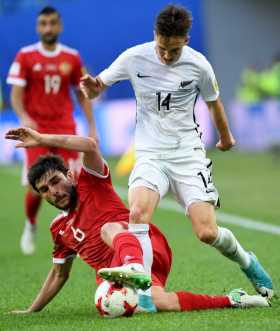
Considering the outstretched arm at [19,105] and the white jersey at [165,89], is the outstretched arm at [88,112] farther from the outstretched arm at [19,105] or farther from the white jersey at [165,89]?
the white jersey at [165,89]

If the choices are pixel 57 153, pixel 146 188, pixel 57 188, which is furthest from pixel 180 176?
pixel 57 153

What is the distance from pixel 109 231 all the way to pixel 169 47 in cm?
134

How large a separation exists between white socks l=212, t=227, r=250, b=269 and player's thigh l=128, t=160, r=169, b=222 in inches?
19.8

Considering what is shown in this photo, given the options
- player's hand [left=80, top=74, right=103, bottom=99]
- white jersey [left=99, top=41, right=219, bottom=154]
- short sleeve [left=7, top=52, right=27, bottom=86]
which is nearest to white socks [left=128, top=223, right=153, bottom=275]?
white jersey [left=99, top=41, right=219, bottom=154]

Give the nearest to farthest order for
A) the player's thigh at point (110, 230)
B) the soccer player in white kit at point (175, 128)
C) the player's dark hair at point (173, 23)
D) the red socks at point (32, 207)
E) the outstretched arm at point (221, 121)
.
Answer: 1. the player's thigh at point (110, 230)
2. the player's dark hair at point (173, 23)
3. the soccer player in white kit at point (175, 128)
4. the outstretched arm at point (221, 121)
5. the red socks at point (32, 207)

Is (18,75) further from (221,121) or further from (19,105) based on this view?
(221,121)

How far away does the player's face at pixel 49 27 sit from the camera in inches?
470

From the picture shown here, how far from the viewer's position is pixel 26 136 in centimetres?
722

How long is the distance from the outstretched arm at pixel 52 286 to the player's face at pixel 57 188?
424mm

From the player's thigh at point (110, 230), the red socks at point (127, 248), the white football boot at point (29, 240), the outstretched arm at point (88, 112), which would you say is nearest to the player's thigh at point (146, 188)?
the player's thigh at point (110, 230)

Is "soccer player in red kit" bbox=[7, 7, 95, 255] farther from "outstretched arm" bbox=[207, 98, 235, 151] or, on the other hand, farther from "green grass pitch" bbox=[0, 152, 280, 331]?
"outstretched arm" bbox=[207, 98, 235, 151]

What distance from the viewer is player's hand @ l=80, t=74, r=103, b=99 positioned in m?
7.82

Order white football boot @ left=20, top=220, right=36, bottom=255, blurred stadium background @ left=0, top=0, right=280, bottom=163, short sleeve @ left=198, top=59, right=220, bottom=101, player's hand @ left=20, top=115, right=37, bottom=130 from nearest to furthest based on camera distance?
short sleeve @ left=198, top=59, right=220, bottom=101, player's hand @ left=20, top=115, right=37, bottom=130, white football boot @ left=20, top=220, right=36, bottom=255, blurred stadium background @ left=0, top=0, right=280, bottom=163

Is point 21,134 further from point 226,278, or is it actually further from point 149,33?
point 149,33
